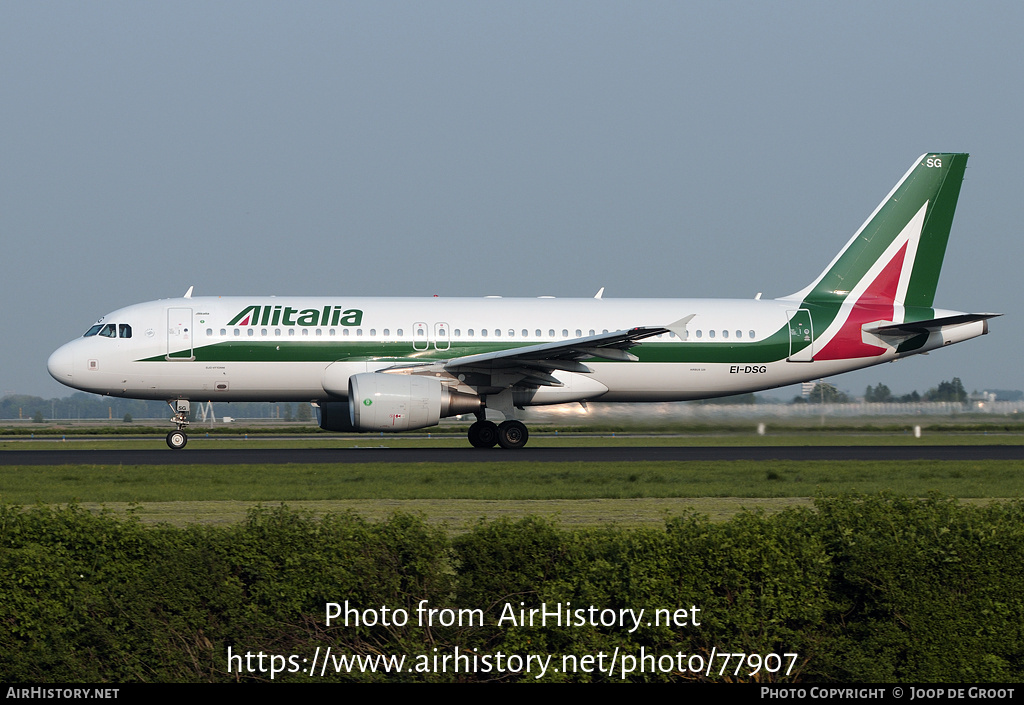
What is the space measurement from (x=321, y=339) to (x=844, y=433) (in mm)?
21363

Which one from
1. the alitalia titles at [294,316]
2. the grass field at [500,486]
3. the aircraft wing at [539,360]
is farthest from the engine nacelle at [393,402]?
the grass field at [500,486]

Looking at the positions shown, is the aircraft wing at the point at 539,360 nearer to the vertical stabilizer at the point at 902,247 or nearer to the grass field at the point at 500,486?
the grass field at the point at 500,486

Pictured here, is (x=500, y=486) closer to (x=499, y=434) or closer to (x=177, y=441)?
(x=499, y=434)

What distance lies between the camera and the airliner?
2748 cm

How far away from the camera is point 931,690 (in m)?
8.84

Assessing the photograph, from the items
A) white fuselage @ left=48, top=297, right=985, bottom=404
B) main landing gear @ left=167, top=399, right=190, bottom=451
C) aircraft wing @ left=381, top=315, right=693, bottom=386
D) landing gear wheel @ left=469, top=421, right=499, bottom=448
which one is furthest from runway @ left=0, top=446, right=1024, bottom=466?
aircraft wing @ left=381, top=315, right=693, bottom=386

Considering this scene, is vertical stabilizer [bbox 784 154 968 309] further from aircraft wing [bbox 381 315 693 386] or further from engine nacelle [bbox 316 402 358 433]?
engine nacelle [bbox 316 402 358 433]

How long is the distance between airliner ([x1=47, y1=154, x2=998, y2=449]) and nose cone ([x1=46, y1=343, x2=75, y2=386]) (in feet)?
0.12

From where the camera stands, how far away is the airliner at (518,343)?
27.5m

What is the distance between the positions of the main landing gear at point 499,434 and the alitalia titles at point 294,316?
427cm

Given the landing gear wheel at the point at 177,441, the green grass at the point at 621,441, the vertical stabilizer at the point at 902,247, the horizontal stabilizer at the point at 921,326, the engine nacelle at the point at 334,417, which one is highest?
the vertical stabilizer at the point at 902,247

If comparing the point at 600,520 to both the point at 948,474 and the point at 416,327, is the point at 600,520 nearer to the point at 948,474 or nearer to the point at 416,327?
the point at 948,474

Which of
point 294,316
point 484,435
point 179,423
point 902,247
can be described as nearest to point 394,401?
point 484,435

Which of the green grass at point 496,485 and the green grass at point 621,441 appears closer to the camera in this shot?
the green grass at point 496,485
